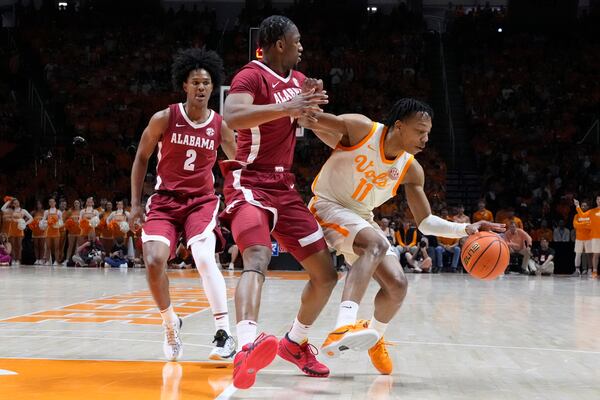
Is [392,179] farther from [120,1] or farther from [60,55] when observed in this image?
[120,1]

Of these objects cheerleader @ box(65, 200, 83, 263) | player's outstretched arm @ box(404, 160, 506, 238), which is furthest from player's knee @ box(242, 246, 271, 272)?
cheerleader @ box(65, 200, 83, 263)

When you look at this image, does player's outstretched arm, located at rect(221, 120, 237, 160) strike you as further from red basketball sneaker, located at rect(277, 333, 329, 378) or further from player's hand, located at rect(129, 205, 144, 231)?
red basketball sneaker, located at rect(277, 333, 329, 378)

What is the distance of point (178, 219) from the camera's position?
17.6 ft

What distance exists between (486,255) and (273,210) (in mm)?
1463

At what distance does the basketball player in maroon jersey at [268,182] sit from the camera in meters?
4.23

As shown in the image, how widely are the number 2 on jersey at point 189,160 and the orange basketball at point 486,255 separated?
1929mm

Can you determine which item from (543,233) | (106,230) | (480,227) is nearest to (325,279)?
(480,227)

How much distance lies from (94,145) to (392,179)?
59.6ft

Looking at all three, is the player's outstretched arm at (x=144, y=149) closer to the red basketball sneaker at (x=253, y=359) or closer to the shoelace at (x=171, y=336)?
the shoelace at (x=171, y=336)

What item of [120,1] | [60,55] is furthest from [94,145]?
[120,1]

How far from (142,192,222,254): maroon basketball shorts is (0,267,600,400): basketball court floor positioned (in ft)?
2.65

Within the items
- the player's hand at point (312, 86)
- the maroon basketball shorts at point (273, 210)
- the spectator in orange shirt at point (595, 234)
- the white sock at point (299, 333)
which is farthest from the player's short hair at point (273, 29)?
the spectator in orange shirt at point (595, 234)

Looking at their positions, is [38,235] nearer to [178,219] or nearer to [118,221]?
[118,221]

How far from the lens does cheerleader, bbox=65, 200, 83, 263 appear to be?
1883 cm
